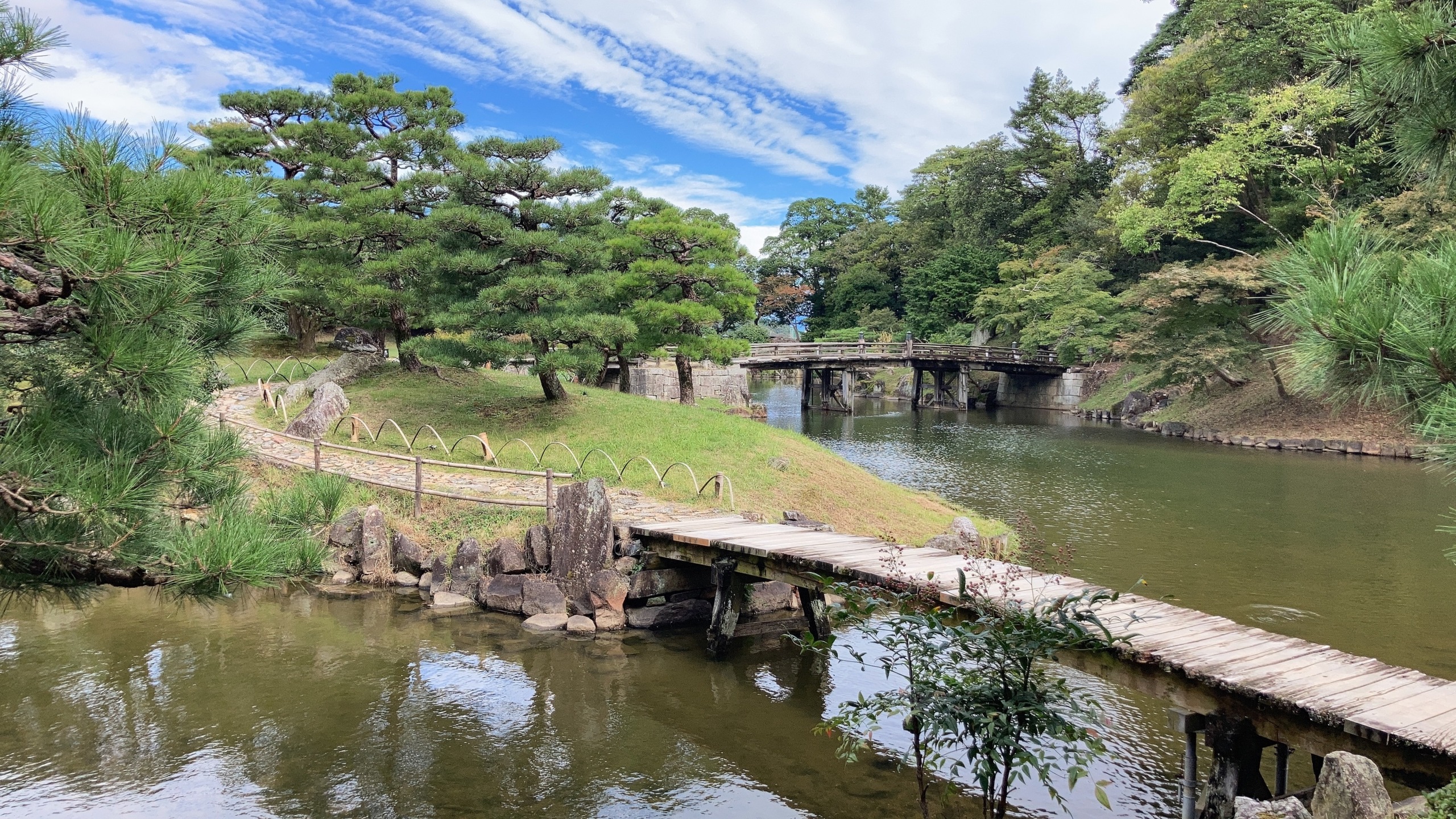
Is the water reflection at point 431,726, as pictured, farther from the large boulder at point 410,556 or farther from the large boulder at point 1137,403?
the large boulder at point 1137,403

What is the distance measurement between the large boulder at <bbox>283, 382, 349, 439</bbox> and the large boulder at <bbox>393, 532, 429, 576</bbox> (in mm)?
5562

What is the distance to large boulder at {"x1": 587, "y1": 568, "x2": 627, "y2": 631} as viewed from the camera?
31.1 ft

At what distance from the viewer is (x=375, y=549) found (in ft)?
36.6

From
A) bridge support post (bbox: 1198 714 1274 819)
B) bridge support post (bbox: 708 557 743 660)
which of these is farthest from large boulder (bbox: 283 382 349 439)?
bridge support post (bbox: 1198 714 1274 819)

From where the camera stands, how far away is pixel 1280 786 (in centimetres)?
522

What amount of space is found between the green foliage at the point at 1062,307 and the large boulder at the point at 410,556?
29740 millimetres

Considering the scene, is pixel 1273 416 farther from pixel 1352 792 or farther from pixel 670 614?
pixel 1352 792

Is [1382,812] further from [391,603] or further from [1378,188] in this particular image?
[1378,188]

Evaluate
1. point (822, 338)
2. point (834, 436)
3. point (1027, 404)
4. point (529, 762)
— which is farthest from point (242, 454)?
point (822, 338)

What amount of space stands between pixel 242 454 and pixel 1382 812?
205 inches

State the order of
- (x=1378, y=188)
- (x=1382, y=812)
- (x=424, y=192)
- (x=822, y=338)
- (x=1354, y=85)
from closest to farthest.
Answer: (x=1382, y=812) → (x=1354, y=85) → (x=424, y=192) → (x=1378, y=188) → (x=822, y=338)

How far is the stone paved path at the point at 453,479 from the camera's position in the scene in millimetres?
11422

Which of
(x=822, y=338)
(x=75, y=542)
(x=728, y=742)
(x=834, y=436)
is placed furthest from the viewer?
(x=822, y=338)

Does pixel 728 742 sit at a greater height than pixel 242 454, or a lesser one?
lesser
